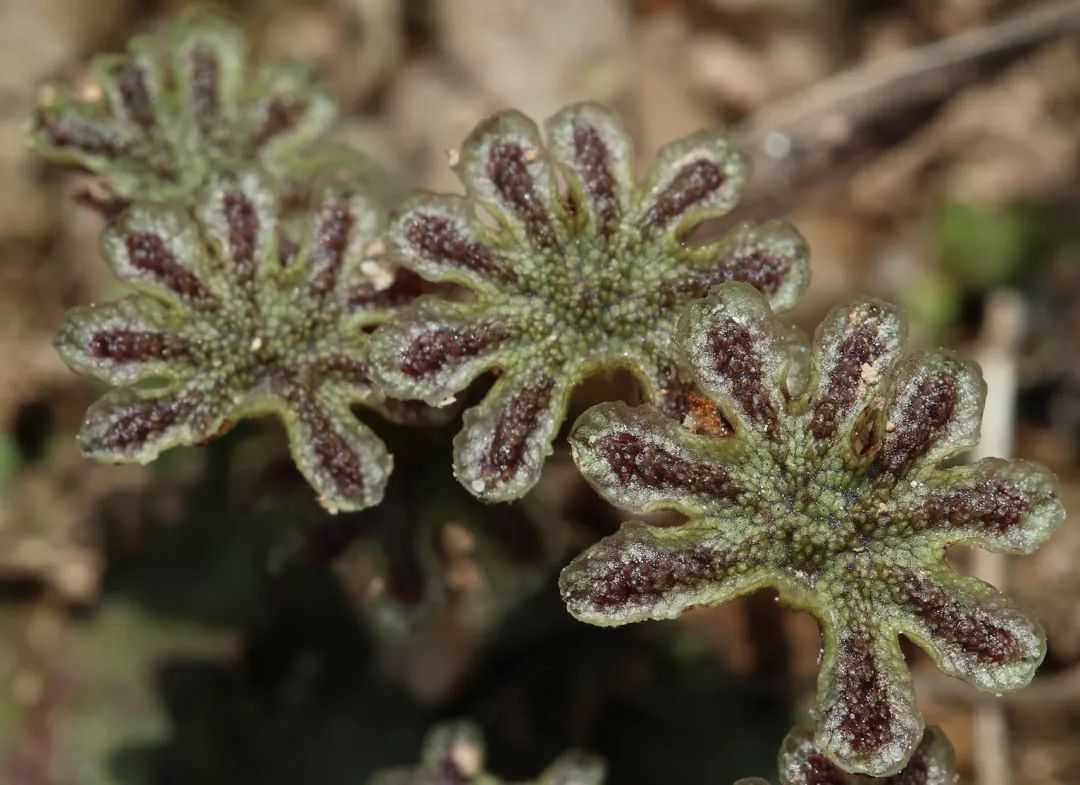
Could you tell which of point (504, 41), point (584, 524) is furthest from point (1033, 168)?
point (584, 524)

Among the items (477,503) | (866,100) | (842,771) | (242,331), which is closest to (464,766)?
(477,503)

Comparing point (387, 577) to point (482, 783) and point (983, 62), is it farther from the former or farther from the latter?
point (983, 62)

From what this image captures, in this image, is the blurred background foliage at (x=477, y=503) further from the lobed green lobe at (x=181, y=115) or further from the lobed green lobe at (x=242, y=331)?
the lobed green lobe at (x=242, y=331)

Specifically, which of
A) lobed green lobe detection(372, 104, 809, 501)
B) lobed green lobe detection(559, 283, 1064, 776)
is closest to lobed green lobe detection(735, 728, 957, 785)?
lobed green lobe detection(559, 283, 1064, 776)

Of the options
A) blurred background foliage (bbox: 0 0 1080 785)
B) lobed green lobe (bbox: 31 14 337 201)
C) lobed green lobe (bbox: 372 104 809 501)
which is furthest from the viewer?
blurred background foliage (bbox: 0 0 1080 785)

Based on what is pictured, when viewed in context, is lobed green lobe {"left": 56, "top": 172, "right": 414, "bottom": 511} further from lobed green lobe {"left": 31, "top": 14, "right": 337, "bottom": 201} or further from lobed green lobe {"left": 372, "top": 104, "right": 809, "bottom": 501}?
lobed green lobe {"left": 31, "top": 14, "right": 337, "bottom": 201}

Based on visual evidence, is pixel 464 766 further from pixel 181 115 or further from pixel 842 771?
pixel 181 115

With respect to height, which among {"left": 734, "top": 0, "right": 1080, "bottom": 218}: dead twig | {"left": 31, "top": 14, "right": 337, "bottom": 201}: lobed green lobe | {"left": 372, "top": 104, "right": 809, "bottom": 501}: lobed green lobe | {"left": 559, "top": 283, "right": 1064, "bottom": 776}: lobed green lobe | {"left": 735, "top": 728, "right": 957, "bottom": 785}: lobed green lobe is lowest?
{"left": 735, "top": 728, "right": 957, "bottom": 785}: lobed green lobe

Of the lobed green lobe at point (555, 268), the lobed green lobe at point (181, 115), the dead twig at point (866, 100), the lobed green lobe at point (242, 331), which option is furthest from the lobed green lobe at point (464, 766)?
the dead twig at point (866, 100)
